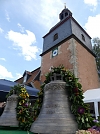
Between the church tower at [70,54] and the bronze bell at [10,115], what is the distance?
713cm

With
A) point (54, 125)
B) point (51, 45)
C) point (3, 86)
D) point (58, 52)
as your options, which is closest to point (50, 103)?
point (54, 125)

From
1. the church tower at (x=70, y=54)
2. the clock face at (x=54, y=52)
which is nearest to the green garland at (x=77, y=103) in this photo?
the church tower at (x=70, y=54)

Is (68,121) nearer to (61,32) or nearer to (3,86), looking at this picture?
(3,86)

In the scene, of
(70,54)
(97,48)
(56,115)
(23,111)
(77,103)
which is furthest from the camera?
(97,48)

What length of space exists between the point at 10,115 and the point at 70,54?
8861 mm

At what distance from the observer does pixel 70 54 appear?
442 inches

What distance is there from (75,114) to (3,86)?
4354mm

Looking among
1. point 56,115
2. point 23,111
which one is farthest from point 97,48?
point 56,115

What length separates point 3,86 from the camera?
5.64 metres

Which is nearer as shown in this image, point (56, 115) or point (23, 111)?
point (56, 115)

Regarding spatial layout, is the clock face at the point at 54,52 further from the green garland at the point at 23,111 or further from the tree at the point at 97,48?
the green garland at the point at 23,111

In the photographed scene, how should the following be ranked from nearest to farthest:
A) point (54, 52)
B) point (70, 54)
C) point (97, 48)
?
point (70, 54) < point (54, 52) < point (97, 48)

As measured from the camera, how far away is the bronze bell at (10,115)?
317 centimetres

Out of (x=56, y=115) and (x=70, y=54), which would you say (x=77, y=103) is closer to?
(x=56, y=115)
